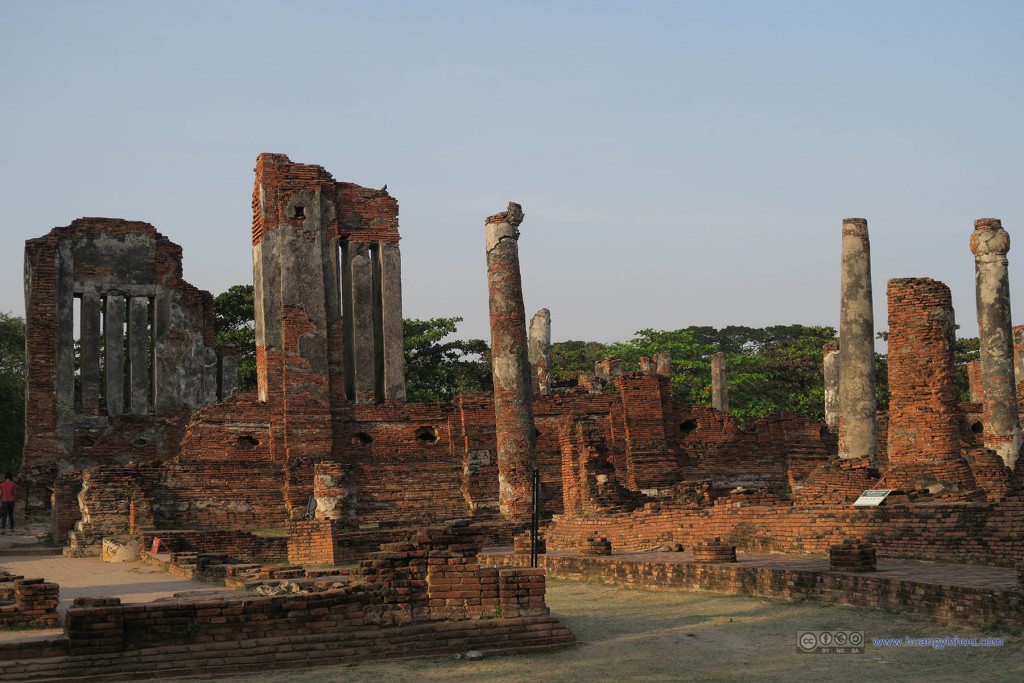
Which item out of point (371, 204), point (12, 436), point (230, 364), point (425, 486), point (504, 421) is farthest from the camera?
point (12, 436)

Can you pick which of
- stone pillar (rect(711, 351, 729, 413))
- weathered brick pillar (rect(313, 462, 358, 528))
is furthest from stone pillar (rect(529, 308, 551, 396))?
weathered brick pillar (rect(313, 462, 358, 528))

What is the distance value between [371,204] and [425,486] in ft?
19.4

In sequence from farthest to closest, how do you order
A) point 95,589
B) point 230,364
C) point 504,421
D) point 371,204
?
point 230,364 → point 371,204 → point 504,421 → point 95,589

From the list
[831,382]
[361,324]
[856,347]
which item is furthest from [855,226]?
[831,382]

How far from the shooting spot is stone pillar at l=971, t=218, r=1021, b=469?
21.2 metres

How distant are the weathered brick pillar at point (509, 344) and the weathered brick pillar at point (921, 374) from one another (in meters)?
7.02

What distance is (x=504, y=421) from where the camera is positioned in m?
21.7

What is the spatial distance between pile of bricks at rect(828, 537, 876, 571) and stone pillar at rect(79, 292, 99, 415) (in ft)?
69.7

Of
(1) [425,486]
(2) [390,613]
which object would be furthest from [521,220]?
(2) [390,613]

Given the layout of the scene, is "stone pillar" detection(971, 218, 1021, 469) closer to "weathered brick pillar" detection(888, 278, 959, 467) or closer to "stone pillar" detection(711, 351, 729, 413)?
"weathered brick pillar" detection(888, 278, 959, 467)

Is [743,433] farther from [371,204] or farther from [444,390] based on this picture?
[444,390]

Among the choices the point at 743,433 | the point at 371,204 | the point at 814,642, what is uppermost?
the point at 371,204

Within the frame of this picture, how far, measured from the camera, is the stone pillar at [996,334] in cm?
2122

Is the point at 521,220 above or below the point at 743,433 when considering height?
above
